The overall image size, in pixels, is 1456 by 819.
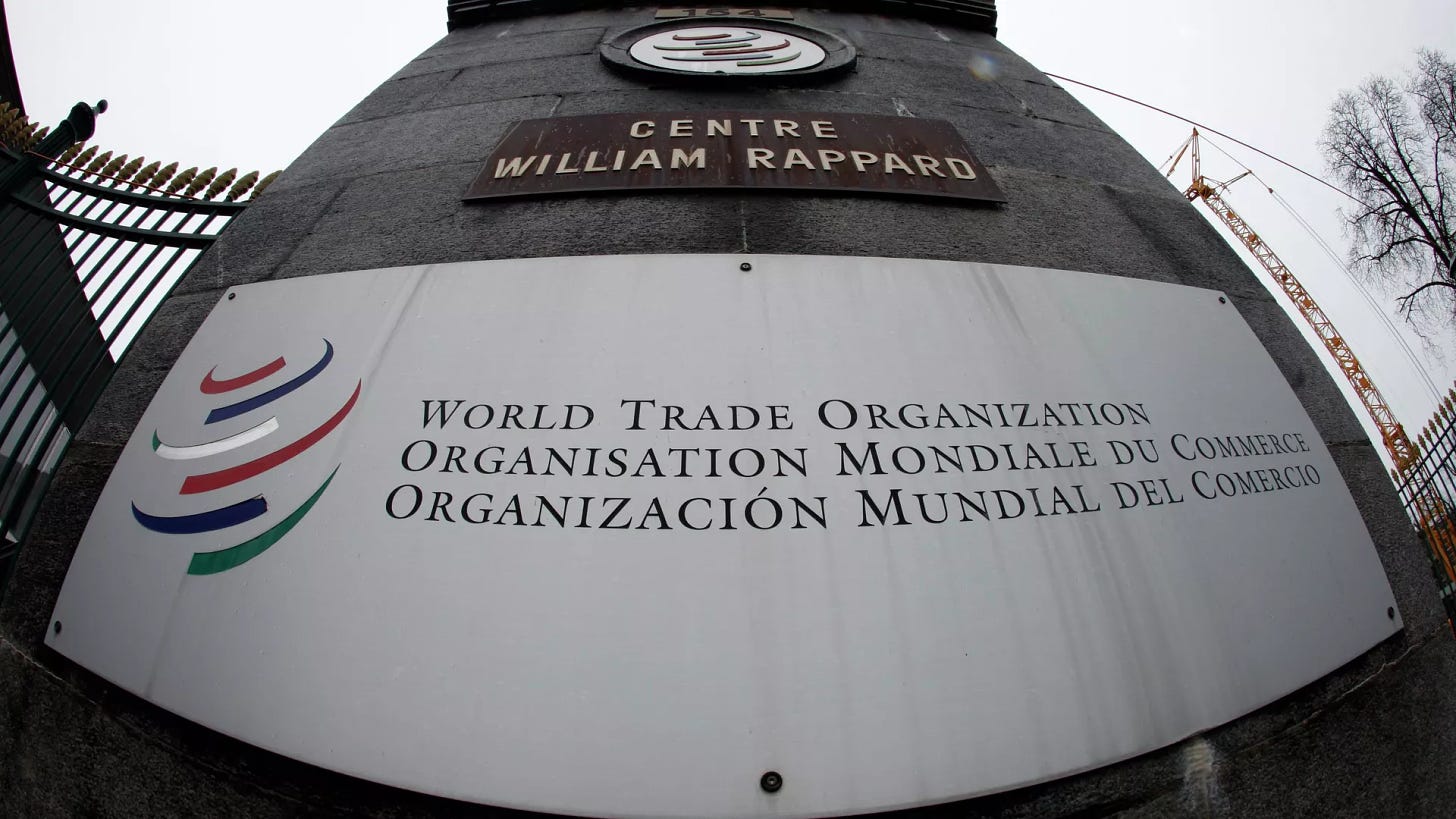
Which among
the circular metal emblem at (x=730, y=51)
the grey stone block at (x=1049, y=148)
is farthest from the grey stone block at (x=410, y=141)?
the grey stone block at (x=1049, y=148)

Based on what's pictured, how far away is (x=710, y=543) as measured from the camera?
1652mm

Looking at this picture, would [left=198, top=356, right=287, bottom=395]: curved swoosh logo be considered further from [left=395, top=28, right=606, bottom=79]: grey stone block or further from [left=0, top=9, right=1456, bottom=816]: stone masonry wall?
[left=395, top=28, right=606, bottom=79]: grey stone block

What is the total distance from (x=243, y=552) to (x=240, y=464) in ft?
1.04

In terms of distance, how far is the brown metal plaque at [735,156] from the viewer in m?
2.78

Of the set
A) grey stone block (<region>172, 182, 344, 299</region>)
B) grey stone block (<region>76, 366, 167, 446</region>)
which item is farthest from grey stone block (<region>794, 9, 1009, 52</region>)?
grey stone block (<region>76, 366, 167, 446</region>)

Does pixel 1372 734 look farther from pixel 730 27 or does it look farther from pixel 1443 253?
pixel 1443 253

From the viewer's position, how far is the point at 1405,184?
1445cm

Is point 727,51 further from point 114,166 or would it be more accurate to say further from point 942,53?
point 114,166

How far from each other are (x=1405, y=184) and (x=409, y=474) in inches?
862

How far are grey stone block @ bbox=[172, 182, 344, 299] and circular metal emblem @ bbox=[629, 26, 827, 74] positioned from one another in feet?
6.71

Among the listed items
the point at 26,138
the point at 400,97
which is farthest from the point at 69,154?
the point at 400,97

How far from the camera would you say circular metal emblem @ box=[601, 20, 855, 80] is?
12.0ft

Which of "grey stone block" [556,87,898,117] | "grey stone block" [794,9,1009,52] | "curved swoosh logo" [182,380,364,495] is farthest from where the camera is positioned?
"grey stone block" [794,9,1009,52]

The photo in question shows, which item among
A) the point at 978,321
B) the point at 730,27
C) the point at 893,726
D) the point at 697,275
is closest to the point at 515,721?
the point at 893,726
